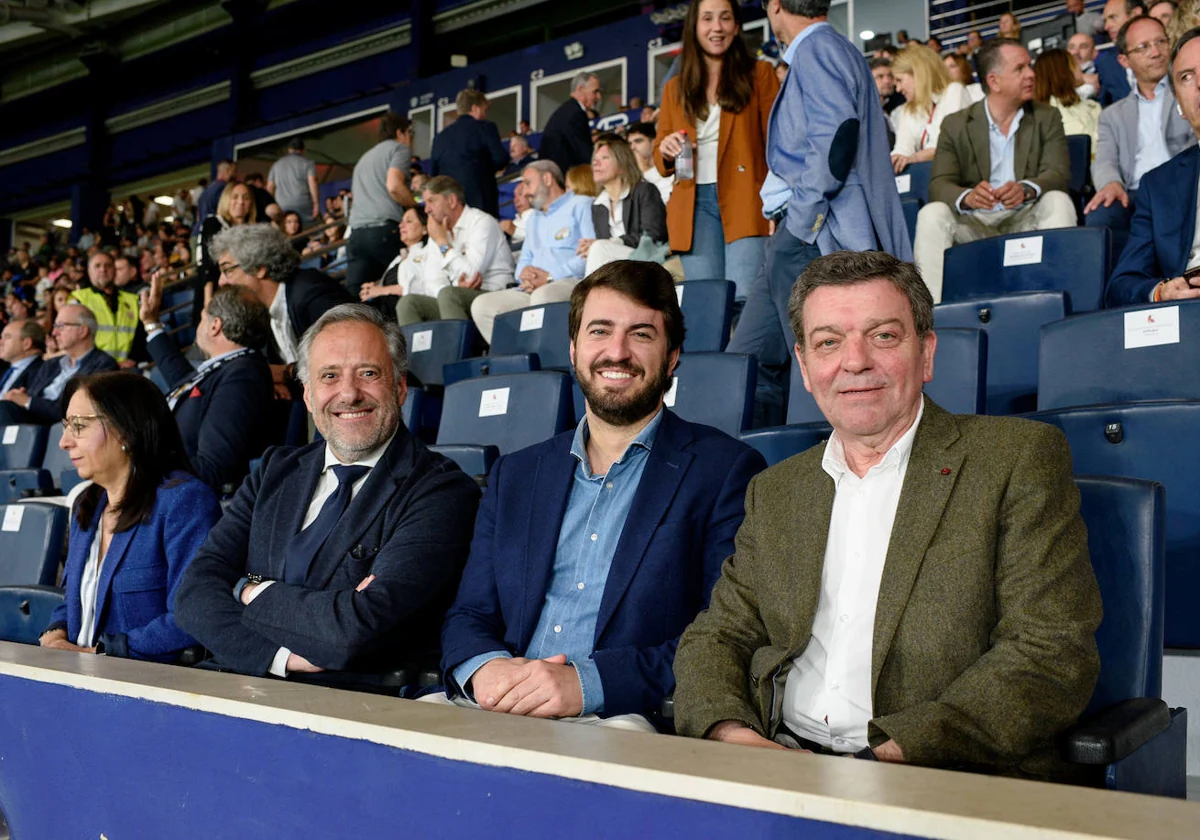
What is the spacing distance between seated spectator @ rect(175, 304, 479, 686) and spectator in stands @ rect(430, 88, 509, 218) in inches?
164

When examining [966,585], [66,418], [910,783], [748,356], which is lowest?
[910,783]

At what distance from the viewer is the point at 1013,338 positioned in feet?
9.09

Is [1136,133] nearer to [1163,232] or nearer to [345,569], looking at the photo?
[1163,232]

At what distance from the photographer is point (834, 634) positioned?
140 cm

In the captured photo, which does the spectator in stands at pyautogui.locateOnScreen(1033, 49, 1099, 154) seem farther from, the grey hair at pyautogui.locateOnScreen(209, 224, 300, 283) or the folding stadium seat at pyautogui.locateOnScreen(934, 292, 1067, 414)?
the grey hair at pyautogui.locateOnScreen(209, 224, 300, 283)

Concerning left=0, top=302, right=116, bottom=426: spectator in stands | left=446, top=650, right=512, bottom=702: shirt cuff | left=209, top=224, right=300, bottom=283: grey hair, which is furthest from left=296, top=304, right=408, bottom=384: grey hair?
left=0, top=302, right=116, bottom=426: spectator in stands

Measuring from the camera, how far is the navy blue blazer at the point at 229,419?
3.10 m

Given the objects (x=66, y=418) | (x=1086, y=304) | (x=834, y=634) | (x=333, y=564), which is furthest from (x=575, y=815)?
(x=1086, y=304)

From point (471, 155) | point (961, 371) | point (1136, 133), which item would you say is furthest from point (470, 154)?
point (961, 371)

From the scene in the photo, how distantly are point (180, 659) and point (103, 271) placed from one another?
555cm

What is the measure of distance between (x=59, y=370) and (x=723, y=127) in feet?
12.8

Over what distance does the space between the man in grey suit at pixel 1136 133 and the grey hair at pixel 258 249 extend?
9.36ft

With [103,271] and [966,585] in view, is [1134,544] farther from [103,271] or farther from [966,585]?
[103,271]

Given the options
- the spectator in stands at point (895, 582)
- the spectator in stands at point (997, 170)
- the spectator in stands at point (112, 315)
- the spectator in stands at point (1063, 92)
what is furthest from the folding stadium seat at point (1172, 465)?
the spectator in stands at point (112, 315)
